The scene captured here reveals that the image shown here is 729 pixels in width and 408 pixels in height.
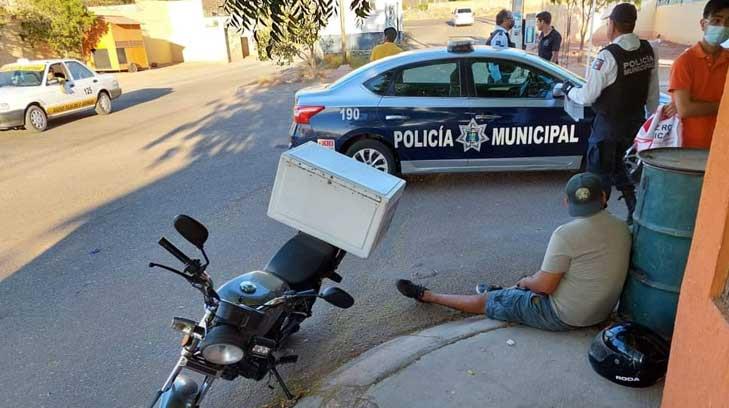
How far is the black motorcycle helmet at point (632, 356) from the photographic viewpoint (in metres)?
2.50

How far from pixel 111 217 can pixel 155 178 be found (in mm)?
1611

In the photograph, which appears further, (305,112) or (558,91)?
(305,112)

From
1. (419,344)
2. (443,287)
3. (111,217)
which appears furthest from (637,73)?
(111,217)

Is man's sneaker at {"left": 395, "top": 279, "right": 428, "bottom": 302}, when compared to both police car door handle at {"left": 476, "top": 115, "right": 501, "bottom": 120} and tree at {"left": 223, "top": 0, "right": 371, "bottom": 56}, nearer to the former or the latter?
tree at {"left": 223, "top": 0, "right": 371, "bottom": 56}

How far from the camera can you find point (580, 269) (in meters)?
2.84

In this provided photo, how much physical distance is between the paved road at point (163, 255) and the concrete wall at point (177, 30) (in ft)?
82.6

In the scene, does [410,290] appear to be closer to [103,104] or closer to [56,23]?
[103,104]

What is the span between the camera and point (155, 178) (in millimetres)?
7402

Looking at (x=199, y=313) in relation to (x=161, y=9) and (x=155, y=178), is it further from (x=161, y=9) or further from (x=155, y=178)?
(x=161, y=9)

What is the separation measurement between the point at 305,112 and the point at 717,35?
12.9ft

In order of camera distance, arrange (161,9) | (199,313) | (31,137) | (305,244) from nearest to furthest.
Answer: (305,244), (199,313), (31,137), (161,9)

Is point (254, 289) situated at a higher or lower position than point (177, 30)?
lower

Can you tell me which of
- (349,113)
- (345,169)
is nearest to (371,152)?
(349,113)

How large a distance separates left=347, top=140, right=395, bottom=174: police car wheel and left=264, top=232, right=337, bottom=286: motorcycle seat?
2.72 metres
